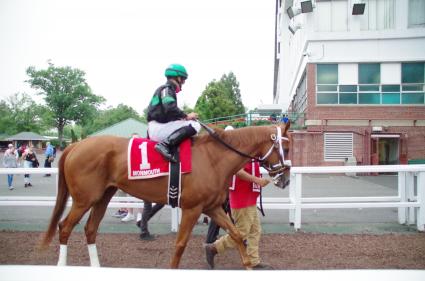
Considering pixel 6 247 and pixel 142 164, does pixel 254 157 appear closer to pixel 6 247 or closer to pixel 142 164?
pixel 142 164

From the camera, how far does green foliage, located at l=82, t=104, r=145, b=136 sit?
272ft

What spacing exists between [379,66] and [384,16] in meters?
2.91

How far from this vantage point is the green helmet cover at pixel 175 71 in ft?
13.3

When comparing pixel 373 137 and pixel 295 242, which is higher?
pixel 373 137

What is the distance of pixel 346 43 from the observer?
63.6 ft

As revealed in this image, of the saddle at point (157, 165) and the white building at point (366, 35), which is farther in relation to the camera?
the white building at point (366, 35)

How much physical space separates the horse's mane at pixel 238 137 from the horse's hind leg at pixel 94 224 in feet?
4.63

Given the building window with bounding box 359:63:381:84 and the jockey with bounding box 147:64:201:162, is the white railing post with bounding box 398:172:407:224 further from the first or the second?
the building window with bounding box 359:63:381:84

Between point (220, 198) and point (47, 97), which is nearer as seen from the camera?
point (220, 198)

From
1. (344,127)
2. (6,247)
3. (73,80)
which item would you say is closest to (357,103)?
(344,127)

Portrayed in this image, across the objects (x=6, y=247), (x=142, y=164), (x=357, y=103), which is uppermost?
(x=357, y=103)

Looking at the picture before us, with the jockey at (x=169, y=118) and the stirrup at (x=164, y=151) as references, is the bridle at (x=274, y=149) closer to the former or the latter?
the jockey at (x=169, y=118)

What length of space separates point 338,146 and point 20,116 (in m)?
71.9

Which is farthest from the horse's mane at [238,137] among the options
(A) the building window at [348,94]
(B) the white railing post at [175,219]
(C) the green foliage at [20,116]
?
(C) the green foliage at [20,116]
